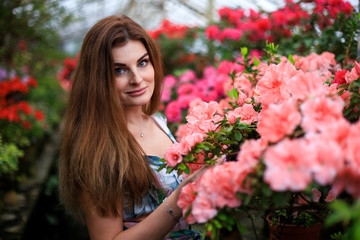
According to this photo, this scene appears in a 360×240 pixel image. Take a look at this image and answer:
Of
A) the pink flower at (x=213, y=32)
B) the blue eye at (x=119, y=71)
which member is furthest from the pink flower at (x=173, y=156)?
the pink flower at (x=213, y=32)

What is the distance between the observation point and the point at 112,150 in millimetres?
1423

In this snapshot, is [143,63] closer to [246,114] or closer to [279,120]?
[246,114]

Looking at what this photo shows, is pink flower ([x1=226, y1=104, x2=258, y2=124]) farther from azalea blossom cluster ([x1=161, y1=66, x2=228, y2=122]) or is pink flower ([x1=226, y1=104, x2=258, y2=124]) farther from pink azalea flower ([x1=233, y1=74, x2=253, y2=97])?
azalea blossom cluster ([x1=161, y1=66, x2=228, y2=122])

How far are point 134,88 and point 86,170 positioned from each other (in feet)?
1.59

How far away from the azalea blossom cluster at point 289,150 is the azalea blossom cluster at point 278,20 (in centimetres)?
123

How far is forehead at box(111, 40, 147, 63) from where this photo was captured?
4.95 ft

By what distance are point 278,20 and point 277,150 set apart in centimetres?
266

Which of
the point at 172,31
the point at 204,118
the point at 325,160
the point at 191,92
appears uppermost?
the point at 325,160

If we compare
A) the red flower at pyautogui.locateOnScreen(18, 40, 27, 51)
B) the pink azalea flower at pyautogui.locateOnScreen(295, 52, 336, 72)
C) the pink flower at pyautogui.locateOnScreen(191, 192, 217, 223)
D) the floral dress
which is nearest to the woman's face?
the floral dress

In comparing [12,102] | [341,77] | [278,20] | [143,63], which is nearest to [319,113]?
[341,77]

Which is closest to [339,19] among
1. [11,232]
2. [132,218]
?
[132,218]

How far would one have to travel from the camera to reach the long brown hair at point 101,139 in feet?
4.52

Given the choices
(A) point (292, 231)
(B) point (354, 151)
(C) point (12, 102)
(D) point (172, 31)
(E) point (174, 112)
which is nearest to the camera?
(B) point (354, 151)

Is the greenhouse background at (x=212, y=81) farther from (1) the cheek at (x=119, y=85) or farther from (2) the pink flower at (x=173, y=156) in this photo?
(1) the cheek at (x=119, y=85)
